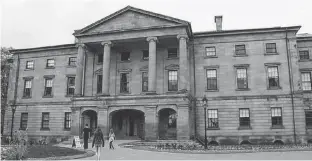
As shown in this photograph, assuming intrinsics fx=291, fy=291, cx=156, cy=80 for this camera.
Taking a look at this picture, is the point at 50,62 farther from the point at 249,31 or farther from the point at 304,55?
the point at 304,55

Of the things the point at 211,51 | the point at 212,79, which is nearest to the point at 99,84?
the point at 212,79

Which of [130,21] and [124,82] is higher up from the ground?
[130,21]

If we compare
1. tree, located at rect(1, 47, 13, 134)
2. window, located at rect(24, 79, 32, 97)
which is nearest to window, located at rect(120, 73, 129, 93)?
window, located at rect(24, 79, 32, 97)

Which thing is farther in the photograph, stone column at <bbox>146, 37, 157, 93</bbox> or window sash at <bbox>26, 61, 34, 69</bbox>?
window sash at <bbox>26, 61, 34, 69</bbox>

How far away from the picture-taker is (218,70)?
3484 cm

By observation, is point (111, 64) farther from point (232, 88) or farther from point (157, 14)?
point (232, 88)

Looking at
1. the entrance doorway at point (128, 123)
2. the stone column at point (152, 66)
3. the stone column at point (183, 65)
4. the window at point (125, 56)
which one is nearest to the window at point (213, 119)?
the stone column at point (183, 65)

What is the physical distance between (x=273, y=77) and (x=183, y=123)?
12.4 m

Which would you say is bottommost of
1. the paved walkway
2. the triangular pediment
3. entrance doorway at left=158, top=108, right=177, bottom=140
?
the paved walkway

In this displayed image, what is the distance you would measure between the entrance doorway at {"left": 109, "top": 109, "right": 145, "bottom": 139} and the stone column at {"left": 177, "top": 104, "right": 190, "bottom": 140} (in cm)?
703

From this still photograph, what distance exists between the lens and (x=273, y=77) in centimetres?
3356

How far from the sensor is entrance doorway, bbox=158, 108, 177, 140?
111 ft

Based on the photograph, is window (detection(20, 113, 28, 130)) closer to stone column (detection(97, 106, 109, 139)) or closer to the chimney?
stone column (detection(97, 106, 109, 139))

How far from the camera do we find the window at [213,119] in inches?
1332
